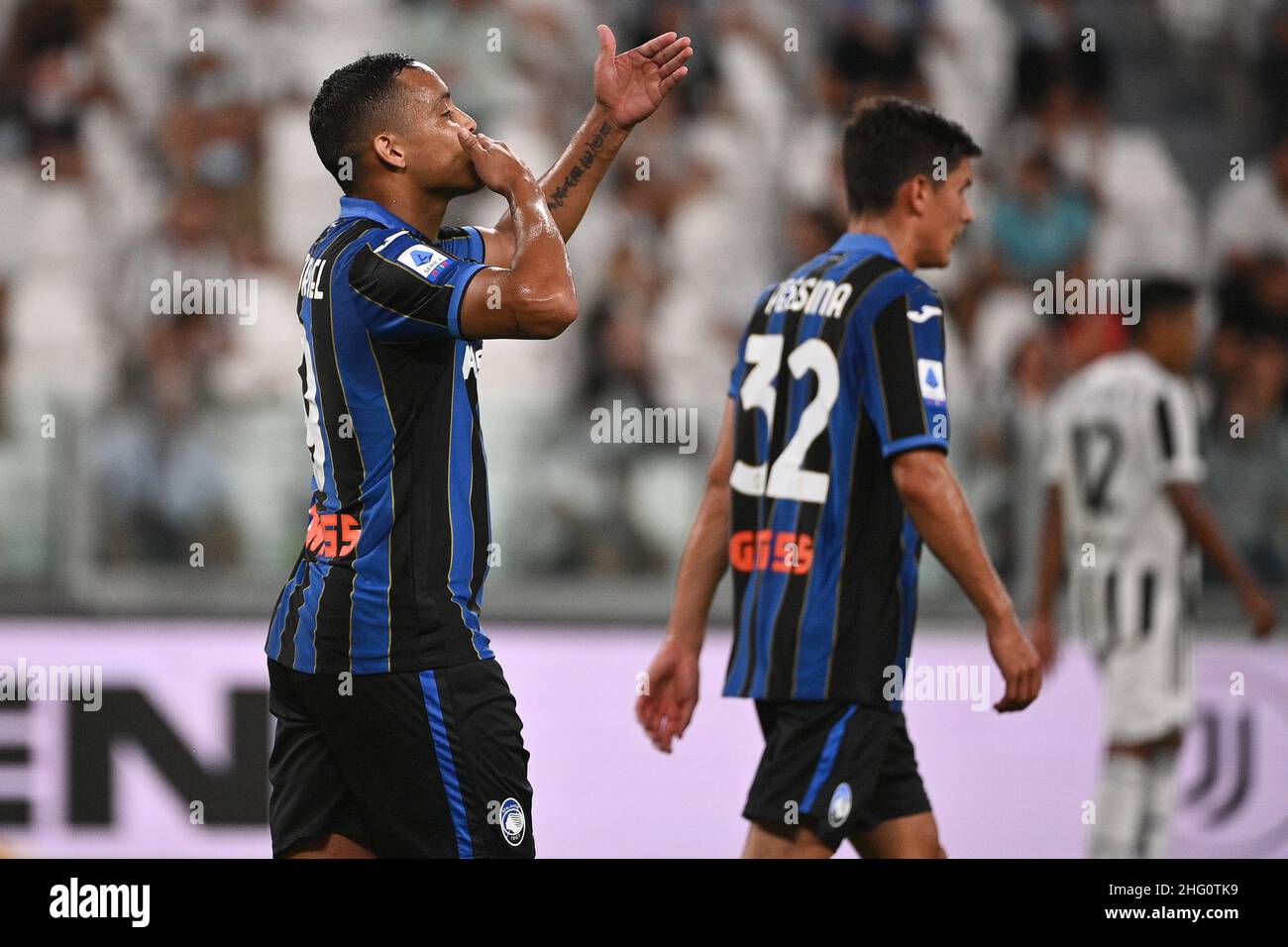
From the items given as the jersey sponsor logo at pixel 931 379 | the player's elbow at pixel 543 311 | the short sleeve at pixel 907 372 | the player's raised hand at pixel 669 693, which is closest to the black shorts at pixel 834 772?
the player's raised hand at pixel 669 693

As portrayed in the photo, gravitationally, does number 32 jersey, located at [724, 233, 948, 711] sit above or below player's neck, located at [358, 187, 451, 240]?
below

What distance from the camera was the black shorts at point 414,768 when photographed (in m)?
3.18

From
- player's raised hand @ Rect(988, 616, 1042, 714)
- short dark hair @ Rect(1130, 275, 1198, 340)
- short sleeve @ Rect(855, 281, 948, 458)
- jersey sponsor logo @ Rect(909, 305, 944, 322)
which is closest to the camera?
player's raised hand @ Rect(988, 616, 1042, 714)

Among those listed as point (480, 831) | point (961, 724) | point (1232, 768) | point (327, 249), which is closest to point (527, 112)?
point (961, 724)

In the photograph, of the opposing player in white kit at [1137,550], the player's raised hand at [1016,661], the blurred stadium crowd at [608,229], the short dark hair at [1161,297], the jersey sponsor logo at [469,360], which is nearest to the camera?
the jersey sponsor logo at [469,360]

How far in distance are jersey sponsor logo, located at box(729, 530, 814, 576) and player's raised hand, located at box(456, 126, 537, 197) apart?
3.52 feet

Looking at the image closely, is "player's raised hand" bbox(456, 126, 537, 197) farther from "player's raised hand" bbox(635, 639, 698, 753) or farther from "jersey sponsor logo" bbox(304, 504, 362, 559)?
"player's raised hand" bbox(635, 639, 698, 753)

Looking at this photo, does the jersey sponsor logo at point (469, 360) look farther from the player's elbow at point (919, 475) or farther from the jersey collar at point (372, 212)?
the player's elbow at point (919, 475)

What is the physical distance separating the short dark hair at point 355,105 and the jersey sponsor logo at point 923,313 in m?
1.22

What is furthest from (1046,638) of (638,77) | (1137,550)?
(638,77)

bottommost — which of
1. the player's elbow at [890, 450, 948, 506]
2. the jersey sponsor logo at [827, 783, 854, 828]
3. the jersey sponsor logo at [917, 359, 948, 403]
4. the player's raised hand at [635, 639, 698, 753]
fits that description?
the jersey sponsor logo at [827, 783, 854, 828]

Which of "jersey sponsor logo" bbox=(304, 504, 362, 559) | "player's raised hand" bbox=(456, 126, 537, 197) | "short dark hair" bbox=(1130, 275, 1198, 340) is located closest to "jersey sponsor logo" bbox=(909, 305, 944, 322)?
"player's raised hand" bbox=(456, 126, 537, 197)

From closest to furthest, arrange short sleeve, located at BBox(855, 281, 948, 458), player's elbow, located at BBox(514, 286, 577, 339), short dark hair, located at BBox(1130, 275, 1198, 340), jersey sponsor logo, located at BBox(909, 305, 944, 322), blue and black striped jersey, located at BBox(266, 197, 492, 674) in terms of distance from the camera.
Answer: player's elbow, located at BBox(514, 286, 577, 339)
blue and black striped jersey, located at BBox(266, 197, 492, 674)
short sleeve, located at BBox(855, 281, 948, 458)
jersey sponsor logo, located at BBox(909, 305, 944, 322)
short dark hair, located at BBox(1130, 275, 1198, 340)

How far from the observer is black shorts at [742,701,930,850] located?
374cm
